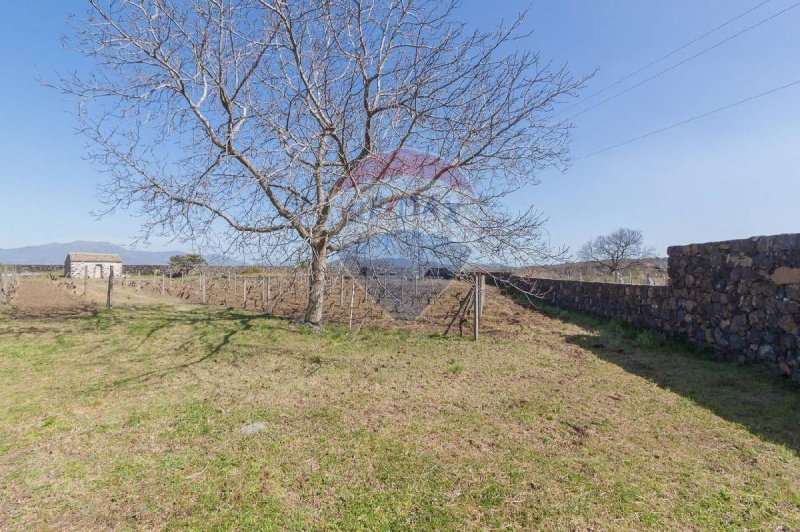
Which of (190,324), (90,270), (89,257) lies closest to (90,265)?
(90,270)

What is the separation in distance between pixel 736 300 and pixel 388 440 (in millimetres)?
6321

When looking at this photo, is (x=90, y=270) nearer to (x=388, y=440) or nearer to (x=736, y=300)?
(x=388, y=440)

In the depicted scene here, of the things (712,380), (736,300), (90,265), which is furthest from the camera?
(90,265)

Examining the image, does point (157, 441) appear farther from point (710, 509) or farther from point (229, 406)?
point (710, 509)

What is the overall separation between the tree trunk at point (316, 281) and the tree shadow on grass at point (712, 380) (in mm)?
5129

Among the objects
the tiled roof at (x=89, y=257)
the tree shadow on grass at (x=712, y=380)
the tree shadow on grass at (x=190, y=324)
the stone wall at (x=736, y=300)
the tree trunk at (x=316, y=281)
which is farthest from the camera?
the tiled roof at (x=89, y=257)

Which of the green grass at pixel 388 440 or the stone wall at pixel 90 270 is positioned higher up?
the stone wall at pixel 90 270

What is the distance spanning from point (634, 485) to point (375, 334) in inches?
244

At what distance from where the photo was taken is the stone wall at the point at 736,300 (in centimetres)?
550

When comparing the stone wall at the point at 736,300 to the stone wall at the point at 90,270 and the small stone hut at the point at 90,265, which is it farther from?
the stone wall at the point at 90,270

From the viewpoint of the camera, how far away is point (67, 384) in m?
5.21

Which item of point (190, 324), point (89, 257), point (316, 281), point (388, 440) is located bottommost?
point (388, 440)

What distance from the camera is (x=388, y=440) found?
3.62 meters

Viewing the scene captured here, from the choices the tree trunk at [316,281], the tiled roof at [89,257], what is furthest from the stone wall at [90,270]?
the tree trunk at [316,281]
